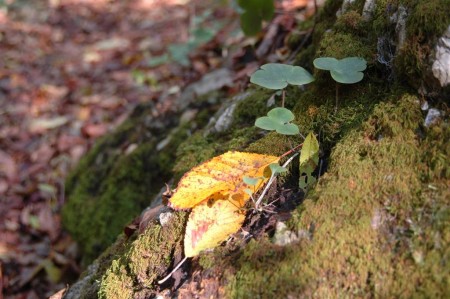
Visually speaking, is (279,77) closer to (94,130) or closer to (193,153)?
(193,153)

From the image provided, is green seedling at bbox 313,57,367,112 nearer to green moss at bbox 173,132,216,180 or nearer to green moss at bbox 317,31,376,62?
green moss at bbox 317,31,376,62

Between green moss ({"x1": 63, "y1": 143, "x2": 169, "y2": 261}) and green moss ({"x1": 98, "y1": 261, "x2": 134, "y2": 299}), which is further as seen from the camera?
green moss ({"x1": 63, "y1": 143, "x2": 169, "y2": 261})

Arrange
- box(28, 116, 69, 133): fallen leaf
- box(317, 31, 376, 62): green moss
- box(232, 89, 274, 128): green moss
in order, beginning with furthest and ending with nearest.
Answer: box(28, 116, 69, 133): fallen leaf
box(232, 89, 274, 128): green moss
box(317, 31, 376, 62): green moss

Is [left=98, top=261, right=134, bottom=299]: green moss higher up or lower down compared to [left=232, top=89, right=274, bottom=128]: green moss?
lower down

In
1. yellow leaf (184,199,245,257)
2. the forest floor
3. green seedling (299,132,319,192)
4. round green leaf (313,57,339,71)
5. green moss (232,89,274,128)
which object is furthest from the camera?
the forest floor

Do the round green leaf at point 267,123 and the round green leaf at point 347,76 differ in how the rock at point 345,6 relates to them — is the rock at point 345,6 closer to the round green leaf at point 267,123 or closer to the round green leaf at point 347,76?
the round green leaf at point 347,76

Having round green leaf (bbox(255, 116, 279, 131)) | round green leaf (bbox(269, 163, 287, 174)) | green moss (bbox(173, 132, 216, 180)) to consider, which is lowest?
green moss (bbox(173, 132, 216, 180))

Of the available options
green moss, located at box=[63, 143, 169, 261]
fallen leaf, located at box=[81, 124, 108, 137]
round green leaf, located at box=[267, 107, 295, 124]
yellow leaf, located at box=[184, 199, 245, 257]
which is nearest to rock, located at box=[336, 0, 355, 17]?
round green leaf, located at box=[267, 107, 295, 124]

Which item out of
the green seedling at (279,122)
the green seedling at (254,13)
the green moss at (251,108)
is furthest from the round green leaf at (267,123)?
the green seedling at (254,13)
